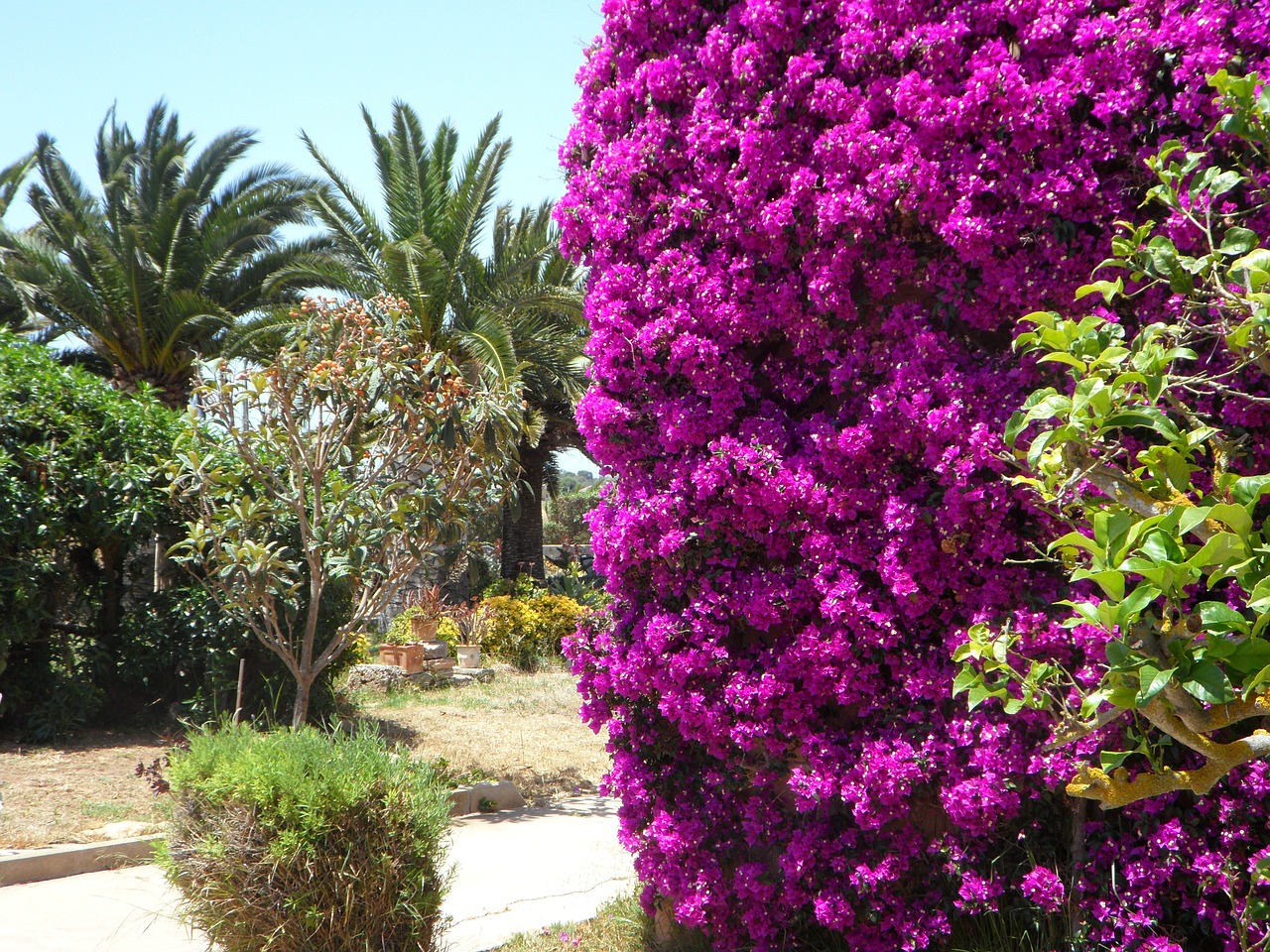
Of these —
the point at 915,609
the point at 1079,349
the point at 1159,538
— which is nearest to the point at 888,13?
the point at 1079,349

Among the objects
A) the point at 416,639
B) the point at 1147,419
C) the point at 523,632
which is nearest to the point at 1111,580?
the point at 1147,419

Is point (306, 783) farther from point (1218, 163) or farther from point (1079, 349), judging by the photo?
point (1218, 163)

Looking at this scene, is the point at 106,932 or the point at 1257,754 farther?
the point at 106,932

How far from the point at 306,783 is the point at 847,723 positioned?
6.42ft

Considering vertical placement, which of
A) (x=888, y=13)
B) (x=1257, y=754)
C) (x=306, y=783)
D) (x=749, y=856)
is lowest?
(x=749, y=856)

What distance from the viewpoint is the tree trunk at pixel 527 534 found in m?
18.7

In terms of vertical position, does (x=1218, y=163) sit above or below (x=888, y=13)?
Result: below

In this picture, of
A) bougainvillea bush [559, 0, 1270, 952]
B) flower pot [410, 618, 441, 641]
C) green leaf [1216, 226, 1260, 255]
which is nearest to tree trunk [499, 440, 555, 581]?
flower pot [410, 618, 441, 641]

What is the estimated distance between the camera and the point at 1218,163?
3152 millimetres

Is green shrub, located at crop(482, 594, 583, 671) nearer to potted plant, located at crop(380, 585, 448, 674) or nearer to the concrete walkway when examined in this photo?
potted plant, located at crop(380, 585, 448, 674)

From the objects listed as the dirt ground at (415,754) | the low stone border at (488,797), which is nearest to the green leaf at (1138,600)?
the dirt ground at (415,754)

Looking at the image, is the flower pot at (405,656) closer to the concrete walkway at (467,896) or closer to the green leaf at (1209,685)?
the concrete walkway at (467,896)

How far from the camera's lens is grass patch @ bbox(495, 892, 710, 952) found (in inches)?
165

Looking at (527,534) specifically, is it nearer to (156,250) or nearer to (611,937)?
(156,250)
